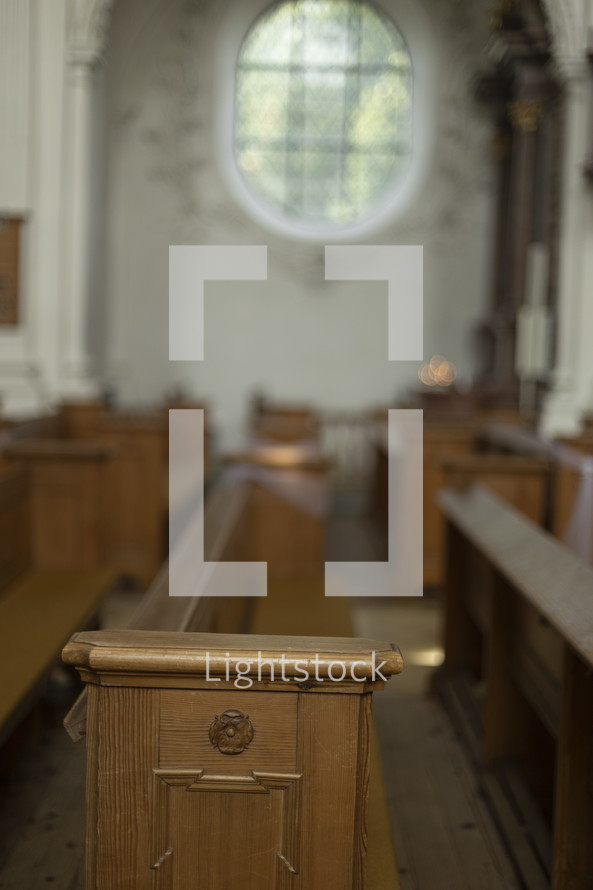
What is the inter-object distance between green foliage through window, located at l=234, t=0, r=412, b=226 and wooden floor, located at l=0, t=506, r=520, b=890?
6.91m

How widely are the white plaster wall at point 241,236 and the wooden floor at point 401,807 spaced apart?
5971mm

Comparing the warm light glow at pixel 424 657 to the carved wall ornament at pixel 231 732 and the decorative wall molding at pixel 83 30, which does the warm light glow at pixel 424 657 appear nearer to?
the carved wall ornament at pixel 231 732

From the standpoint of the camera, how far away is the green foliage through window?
9594mm

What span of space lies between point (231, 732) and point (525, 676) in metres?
1.59

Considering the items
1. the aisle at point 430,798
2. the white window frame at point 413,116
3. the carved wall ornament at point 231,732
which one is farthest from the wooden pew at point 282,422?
the carved wall ornament at point 231,732

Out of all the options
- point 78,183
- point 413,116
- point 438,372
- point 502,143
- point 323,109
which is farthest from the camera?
point 323,109

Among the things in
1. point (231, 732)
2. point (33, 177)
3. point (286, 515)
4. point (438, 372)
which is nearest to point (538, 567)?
point (231, 732)

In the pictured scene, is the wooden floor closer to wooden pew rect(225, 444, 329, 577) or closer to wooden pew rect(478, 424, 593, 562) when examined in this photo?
wooden pew rect(225, 444, 329, 577)

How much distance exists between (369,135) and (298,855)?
30.1 ft

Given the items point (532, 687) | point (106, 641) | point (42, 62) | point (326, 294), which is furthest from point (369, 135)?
point (106, 641)

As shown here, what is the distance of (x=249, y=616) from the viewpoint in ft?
10.5

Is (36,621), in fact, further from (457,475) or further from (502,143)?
(502,143)

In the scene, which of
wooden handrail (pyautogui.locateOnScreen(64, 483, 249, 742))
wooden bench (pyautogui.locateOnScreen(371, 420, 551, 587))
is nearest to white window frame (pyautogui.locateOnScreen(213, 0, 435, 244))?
wooden bench (pyautogui.locateOnScreen(371, 420, 551, 587))

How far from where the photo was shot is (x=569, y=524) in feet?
14.3
